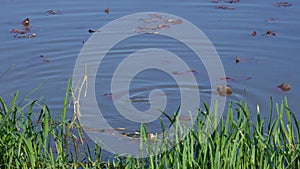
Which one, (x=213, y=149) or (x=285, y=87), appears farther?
(x=285, y=87)

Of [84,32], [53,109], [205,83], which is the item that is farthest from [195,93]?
[84,32]

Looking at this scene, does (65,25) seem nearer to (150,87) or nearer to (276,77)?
(150,87)

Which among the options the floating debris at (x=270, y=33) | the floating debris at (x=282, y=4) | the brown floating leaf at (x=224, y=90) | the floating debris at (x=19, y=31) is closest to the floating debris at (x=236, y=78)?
the brown floating leaf at (x=224, y=90)

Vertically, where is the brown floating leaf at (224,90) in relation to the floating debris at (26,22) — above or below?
below

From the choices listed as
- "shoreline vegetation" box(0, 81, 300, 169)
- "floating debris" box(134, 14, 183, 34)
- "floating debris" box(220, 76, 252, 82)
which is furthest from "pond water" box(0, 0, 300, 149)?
"shoreline vegetation" box(0, 81, 300, 169)

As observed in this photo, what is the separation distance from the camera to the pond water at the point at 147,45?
624 centimetres

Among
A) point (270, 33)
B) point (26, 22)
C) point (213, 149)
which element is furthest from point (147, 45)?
point (213, 149)

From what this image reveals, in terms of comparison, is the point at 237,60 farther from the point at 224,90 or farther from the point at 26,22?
the point at 26,22

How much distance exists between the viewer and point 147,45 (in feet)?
24.5

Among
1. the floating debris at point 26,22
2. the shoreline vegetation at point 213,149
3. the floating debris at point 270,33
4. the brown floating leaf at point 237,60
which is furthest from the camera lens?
the floating debris at point 26,22

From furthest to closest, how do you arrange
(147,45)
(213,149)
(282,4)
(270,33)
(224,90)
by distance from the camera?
(282,4) → (270,33) → (147,45) → (224,90) → (213,149)

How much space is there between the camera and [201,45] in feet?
24.3

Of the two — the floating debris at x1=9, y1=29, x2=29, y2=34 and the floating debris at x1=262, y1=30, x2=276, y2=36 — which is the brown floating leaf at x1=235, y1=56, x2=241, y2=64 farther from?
the floating debris at x1=9, y1=29, x2=29, y2=34

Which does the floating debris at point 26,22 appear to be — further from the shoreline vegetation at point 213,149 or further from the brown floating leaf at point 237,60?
the shoreline vegetation at point 213,149
